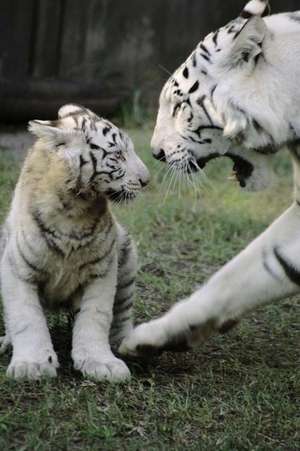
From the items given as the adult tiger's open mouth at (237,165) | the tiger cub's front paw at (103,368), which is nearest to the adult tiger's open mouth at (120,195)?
the adult tiger's open mouth at (237,165)

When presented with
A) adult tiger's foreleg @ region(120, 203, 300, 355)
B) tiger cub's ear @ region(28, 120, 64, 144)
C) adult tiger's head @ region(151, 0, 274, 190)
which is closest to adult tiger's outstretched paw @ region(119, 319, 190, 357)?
adult tiger's foreleg @ region(120, 203, 300, 355)

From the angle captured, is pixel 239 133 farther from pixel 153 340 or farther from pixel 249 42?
pixel 153 340

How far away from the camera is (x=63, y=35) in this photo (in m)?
8.20

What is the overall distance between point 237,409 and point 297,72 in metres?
1.14

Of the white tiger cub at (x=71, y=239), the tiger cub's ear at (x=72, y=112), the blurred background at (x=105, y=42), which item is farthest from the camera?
the blurred background at (x=105, y=42)

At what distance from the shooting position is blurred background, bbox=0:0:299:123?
7.91 metres

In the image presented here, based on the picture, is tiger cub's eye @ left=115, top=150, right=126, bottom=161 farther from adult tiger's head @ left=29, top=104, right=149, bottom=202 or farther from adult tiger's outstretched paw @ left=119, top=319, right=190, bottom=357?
adult tiger's outstretched paw @ left=119, top=319, right=190, bottom=357

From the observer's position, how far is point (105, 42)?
8.32 m

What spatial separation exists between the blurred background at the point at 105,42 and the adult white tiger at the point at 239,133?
13.3 ft

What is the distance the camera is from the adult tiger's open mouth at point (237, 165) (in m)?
3.65

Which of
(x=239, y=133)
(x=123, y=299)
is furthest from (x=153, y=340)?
(x=239, y=133)

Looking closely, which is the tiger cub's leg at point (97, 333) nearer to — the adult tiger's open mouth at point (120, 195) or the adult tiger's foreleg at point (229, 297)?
the adult tiger's foreleg at point (229, 297)

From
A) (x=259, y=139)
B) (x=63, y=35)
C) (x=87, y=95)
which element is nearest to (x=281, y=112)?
(x=259, y=139)

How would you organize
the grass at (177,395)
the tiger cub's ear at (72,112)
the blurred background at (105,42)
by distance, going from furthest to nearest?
the blurred background at (105,42), the tiger cub's ear at (72,112), the grass at (177,395)
